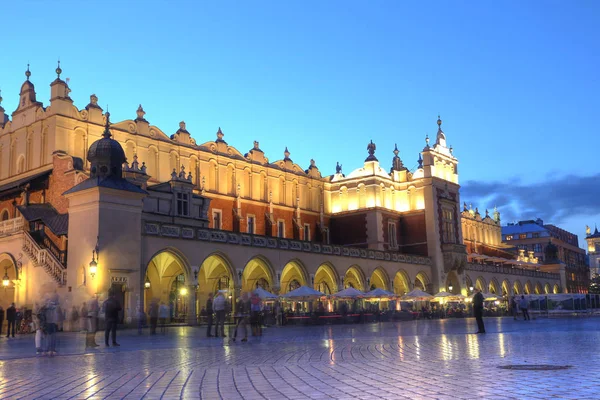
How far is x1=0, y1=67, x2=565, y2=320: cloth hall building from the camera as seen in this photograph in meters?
34.2

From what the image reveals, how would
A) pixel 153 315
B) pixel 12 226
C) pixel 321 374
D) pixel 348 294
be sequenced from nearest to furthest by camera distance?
1. pixel 321 374
2. pixel 153 315
3. pixel 12 226
4. pixel 348 294

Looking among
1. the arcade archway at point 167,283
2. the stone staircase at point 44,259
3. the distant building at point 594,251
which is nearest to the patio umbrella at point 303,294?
the arcade archway at point 167,283

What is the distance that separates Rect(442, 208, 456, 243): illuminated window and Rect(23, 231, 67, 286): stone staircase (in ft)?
128

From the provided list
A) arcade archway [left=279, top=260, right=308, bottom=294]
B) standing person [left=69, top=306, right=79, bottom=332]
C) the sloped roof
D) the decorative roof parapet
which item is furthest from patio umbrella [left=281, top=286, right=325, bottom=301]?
the decorative roof parapet

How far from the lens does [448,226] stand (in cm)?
6575

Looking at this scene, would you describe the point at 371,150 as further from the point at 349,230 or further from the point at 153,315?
the point at 153,315

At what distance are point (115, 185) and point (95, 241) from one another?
9.59 ft

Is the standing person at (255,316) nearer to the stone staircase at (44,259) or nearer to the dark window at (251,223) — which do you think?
the stone staircase at (44,259)

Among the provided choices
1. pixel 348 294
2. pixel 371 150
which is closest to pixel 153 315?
pixel 348 294

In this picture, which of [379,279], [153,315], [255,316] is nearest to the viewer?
[255,316]

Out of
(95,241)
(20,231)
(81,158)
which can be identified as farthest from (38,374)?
(81,158)

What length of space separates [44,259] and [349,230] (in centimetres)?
3330

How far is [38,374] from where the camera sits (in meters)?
12.1

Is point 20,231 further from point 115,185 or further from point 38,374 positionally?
point 38,374
